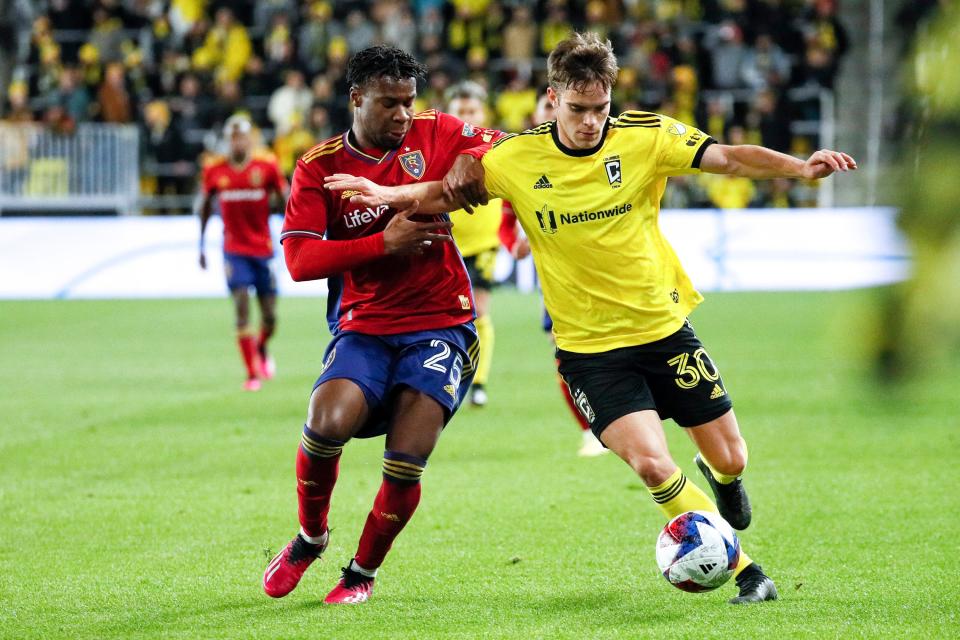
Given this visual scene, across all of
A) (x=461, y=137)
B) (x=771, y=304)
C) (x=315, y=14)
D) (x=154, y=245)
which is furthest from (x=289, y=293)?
(x=461, y=137)

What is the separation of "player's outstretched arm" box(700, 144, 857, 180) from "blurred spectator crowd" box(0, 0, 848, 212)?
17270 millimetres

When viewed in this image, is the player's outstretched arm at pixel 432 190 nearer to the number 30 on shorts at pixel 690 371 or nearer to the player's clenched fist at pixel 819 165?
the number 30 on shorts at pixel 690 371

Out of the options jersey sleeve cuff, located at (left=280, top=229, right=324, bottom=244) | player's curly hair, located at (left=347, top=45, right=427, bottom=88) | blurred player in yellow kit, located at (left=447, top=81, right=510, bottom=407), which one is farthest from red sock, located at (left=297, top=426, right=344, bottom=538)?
blurred player in yellow kit, located at (left=447, top=81, right=510, bottom=407)

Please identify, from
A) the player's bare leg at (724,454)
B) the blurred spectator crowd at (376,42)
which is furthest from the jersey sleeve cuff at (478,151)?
the blurred spectator crowd at (376,42)

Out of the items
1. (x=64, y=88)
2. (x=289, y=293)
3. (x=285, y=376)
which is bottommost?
(x=289, y=293)

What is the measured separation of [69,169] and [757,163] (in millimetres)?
21318

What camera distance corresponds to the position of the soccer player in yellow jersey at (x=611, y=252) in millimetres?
4918

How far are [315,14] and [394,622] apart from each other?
21852 mm

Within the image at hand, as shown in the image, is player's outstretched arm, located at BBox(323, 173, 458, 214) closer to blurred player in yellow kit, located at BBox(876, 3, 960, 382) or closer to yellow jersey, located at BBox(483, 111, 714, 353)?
yellow jersey, located at BBox(483, 111, 714, 353)

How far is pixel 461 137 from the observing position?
548 centimetres

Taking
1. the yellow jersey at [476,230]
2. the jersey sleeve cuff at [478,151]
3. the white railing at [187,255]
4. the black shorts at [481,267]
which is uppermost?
the jersey sleeve cuff at [478,151]

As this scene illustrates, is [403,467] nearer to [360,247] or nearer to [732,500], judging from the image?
[360,247]

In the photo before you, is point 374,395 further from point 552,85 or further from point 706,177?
point 706,177

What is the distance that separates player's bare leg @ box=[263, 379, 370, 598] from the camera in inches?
195
